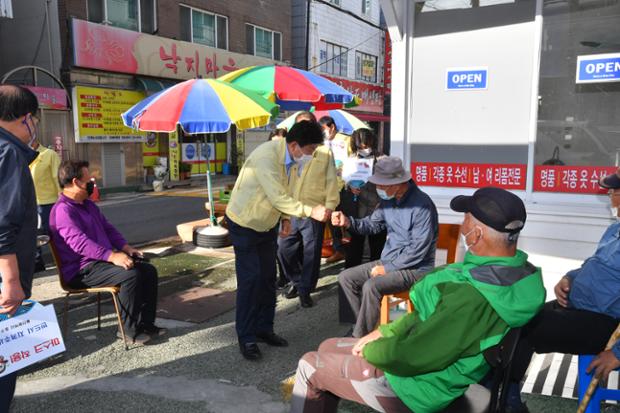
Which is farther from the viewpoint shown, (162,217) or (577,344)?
(162,217)

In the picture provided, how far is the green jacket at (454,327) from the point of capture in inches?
77.4

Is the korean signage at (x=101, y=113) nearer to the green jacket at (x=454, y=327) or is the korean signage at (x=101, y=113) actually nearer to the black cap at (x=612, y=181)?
the black cap at (x=612, y=181)

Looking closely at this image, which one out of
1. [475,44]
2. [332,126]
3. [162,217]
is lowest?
[162,217]

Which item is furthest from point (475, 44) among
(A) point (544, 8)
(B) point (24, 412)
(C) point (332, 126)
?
(B) point (24, 412)

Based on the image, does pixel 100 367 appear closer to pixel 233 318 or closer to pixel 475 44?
pixel 233 318

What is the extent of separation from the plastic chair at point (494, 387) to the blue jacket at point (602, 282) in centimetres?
104

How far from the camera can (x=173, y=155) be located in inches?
667

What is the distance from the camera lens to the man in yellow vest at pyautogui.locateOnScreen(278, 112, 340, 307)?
4961 mm

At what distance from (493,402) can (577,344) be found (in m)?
0.97

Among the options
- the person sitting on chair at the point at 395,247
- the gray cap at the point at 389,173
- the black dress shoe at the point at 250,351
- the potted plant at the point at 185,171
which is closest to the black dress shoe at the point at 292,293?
the person sitting on chair at the point at 395,247

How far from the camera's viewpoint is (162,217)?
10.9 metres

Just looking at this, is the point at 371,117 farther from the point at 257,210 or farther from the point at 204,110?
the point at 257,210

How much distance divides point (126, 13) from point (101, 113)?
3.09 metres

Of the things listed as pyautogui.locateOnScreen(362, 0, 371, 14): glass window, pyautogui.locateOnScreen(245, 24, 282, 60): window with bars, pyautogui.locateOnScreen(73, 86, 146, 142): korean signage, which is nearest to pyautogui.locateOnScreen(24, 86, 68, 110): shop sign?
pyautogui.locateOnScreen(73, 86, 146, 142): korean signage
